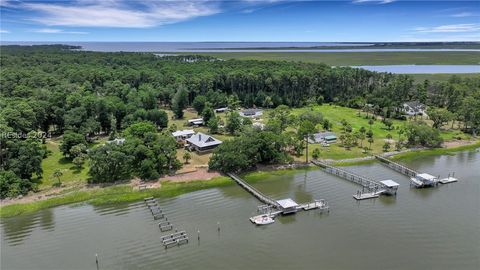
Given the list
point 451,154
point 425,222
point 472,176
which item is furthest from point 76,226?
point 451,154

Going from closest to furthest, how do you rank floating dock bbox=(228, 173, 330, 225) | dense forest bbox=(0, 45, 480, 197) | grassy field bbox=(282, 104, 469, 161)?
floating dock bbox=(228, 173, 330, 225) → dense forest bbox=(0, 45, 480, 197) → grassy field bbox=(282, 104, 469, 161)

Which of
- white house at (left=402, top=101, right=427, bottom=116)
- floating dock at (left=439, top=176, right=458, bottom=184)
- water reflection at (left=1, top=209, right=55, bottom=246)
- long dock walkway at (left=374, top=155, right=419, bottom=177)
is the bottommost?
water reflection at (left=1, top=209, right=55, bottom=246)

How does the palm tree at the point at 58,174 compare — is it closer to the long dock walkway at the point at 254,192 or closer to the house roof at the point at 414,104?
the long dock walkway at the point at 254,192

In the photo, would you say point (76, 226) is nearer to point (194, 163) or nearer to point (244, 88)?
point (194, 163)

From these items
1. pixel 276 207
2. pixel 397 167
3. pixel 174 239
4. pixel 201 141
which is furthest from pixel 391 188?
pixel 201 141

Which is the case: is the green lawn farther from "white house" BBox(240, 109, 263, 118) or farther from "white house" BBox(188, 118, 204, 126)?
"white house" BBox(240, 109, 263, 118)

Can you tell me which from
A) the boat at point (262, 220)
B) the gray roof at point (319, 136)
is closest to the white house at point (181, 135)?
the gray roof at point (319, 136)

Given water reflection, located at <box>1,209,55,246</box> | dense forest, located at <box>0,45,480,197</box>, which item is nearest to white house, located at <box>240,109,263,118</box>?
dense forest, located at <box>0,45,480,197</box>
